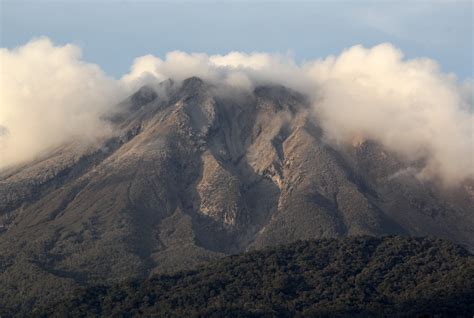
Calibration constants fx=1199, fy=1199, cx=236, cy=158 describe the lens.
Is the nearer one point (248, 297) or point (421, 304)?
point (421, 304)

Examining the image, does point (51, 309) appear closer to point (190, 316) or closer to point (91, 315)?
point (91, 315)

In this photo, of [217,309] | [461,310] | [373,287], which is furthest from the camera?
[373,287]

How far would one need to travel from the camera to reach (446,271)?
654 ft

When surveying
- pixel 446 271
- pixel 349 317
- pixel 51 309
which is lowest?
pixel 51 309

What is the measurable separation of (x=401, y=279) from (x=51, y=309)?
5743 cm

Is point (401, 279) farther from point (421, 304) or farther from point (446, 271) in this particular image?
point (421, 304)

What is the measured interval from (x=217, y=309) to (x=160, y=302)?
1191 cm

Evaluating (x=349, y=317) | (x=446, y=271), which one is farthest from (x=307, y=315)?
(x=446, y=271)

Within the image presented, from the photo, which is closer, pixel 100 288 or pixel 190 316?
pixel 190 316

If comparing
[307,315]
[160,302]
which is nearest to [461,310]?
[307,315]

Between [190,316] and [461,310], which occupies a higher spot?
[461,310]

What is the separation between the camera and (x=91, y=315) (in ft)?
615

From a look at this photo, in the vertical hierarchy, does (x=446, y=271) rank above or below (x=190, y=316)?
above

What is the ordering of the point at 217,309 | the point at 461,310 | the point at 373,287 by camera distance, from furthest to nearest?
the point at 373,287 < the point at 217,309 < the point at 461,310
